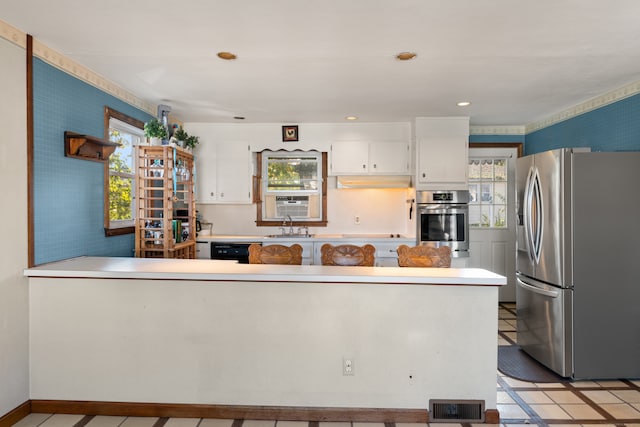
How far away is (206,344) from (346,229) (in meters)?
3.17

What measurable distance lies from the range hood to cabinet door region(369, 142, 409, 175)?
0.08 m

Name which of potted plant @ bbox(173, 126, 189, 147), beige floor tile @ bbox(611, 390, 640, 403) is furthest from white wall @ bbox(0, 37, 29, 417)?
beige floor tile @ bbox(611, 390, 640, 403)

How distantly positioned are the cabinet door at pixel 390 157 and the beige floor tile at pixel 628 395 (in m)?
3.02

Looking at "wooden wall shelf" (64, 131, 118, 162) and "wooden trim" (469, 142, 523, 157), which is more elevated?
"wooden trim" (469, 142, 523, 157)

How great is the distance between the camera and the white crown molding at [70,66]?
2.41m

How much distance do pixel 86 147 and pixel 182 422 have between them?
6.70 feet

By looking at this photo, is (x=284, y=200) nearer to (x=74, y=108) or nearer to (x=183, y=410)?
(x=74, y=108)

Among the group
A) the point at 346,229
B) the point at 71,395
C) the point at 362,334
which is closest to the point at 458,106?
the point at 346,229

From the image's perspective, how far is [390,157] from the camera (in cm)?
510

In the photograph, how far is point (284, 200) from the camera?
17.9 feet

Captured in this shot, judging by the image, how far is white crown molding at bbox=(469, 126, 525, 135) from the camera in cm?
536

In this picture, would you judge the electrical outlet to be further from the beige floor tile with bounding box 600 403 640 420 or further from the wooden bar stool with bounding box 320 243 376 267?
the beige floor tile with bounding box 600 403 640 420

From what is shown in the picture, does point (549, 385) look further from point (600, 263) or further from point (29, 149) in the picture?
point (29, 149)

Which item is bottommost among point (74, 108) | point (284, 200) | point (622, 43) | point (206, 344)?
point (206, 344)
